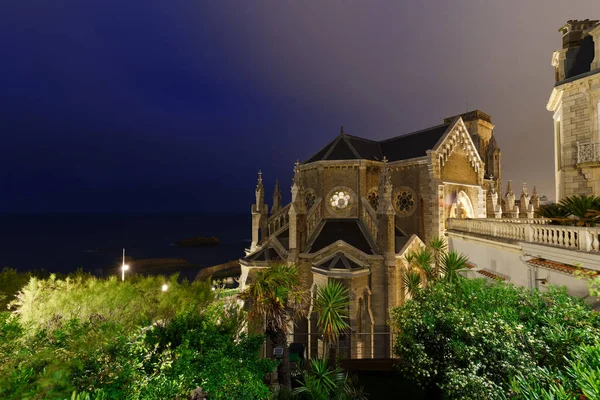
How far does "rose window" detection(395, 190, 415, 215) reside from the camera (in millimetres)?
25902

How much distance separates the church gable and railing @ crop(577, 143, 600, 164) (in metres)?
8.74

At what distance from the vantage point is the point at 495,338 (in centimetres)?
832

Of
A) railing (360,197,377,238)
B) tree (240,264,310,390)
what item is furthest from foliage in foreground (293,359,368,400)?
railing (360,197,377,238)

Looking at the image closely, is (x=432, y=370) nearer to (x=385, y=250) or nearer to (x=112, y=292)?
(x=385, y=250)

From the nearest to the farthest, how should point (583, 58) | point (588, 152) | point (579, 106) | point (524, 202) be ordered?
point (588, 152) → point (579, 106) → point (583, 58) → point (524, 202)

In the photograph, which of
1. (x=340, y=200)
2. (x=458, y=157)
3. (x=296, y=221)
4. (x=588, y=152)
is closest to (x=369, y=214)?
(x=340, y=200)

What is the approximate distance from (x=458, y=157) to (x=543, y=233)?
53.6 feet

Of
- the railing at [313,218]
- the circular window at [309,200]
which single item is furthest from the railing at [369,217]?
the circular window at [309,200]

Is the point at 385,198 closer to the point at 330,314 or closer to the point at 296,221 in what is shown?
the point at 296,221

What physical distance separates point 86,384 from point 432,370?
35.6 ft

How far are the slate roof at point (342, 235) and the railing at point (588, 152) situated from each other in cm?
1446

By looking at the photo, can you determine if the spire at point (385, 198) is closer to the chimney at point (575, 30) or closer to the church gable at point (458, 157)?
the church gable at point (458, 157)

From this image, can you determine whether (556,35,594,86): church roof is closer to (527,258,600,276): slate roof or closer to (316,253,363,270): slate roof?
(527,258,600,276): slate roof

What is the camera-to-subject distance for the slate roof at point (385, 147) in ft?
86.5
